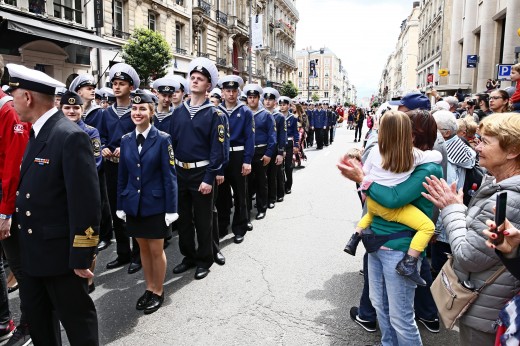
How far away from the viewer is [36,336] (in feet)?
9.19

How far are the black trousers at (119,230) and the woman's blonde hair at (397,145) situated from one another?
3732 mm

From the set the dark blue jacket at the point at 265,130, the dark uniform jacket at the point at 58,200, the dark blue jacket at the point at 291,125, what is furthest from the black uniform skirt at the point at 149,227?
the dark blue jacket at the point at 291,125

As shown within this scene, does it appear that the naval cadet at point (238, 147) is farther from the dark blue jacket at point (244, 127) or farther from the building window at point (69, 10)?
the building window at point (69, 10)

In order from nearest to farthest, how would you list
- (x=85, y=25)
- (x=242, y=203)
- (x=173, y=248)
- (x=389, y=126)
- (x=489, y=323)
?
(x=489, y=323)
(x=389, y=126)
(x=173, y=248)
(x=242, y=203)
(x=85, y=25)

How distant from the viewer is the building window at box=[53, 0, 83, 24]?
18.7m

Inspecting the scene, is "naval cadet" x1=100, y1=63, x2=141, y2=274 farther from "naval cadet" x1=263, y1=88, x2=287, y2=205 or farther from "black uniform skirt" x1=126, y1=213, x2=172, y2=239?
"naval cadet" x1=263, y1=88, x2=287, y2=205

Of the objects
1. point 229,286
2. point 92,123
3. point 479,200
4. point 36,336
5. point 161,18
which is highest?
point 161,18

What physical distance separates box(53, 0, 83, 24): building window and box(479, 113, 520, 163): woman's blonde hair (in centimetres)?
2087

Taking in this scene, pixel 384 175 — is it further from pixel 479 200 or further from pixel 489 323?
pixel 489 323

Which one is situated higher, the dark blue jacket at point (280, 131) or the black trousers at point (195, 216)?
the dark blue jacket at point (280, 131)

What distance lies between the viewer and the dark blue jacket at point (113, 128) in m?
5.49

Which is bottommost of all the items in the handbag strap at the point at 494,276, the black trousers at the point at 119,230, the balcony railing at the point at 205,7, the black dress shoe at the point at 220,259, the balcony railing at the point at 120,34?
the black dress shoe at the point at 220,259

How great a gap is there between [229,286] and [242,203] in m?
2.04

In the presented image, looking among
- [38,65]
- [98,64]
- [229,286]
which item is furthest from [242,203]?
[98,64]
